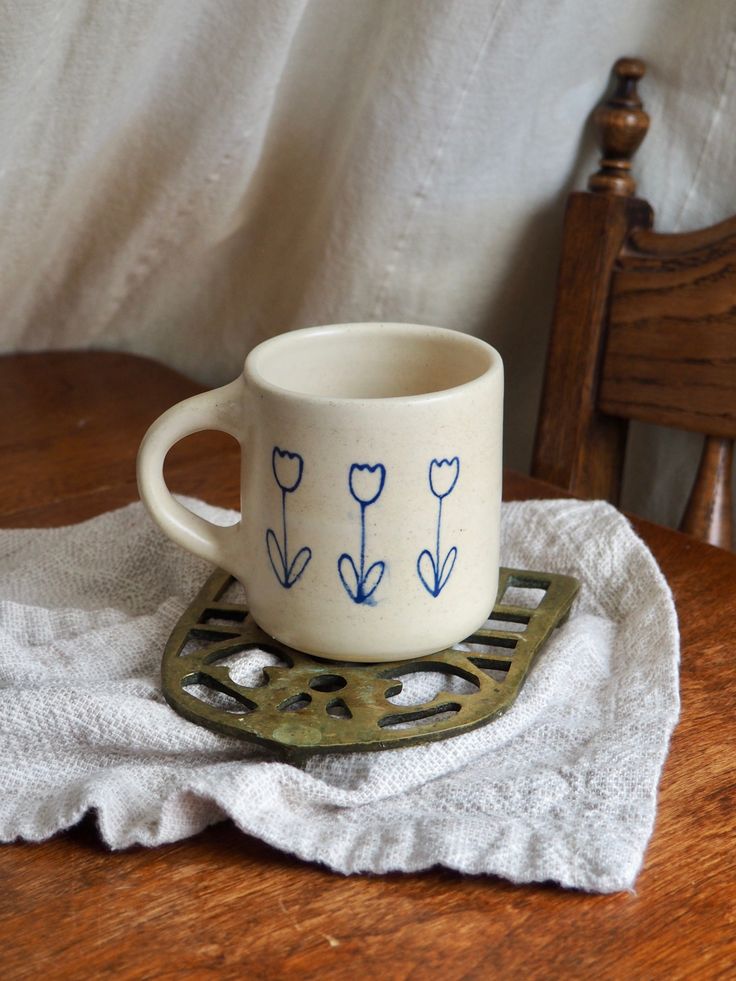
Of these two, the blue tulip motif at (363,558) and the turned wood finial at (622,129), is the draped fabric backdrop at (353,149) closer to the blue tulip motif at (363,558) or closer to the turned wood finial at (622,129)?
the turned wood finial at (622,129)

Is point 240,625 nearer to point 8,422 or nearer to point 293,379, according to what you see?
point 293,379

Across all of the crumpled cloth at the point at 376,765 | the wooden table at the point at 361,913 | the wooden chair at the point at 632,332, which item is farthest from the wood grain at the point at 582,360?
the wooden table at the point at 361,913

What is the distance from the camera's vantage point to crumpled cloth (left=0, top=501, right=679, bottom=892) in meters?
0.41

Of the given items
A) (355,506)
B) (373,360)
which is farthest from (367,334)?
(355,506)

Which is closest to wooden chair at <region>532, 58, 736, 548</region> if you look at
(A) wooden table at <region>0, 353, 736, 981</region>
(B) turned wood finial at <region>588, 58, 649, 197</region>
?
(B) turned wood finial at <region>588, 58, 649, 197</region>

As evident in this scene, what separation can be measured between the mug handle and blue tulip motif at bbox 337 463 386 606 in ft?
0.22

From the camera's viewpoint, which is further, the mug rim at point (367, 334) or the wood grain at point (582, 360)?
the wood grain at point (582, 360)

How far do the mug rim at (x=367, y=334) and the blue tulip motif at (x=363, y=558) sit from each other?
0.10ft

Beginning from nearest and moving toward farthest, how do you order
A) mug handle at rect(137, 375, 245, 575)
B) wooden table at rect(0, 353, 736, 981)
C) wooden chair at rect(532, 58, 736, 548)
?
1. wooden table at rect(0, 353, 736, 981)
2. mug handle at rect(137, 375, 245, 575)
3. wooden chair at rect(532, 58, 736, 548)

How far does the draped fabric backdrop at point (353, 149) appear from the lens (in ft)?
2.40

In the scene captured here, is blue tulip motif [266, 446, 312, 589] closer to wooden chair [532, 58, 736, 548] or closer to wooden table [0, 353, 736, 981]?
wooden table [0, 353, 736, 981]

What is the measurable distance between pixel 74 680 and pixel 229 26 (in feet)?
1.50

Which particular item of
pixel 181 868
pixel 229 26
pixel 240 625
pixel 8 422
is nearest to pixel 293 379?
pixel 240 625

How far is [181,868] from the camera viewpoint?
1.36 ft
